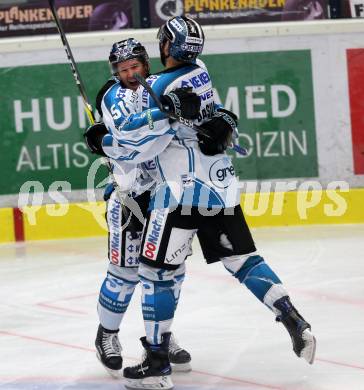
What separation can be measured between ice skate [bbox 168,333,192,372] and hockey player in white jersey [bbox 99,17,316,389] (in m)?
0.31

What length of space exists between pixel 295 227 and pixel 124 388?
176 inches

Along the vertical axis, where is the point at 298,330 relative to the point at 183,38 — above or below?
below

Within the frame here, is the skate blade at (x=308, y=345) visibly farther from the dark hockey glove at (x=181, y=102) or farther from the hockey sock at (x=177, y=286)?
the dark hockey glove at (x=181, y=102)

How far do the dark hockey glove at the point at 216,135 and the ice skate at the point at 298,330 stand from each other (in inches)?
25.0

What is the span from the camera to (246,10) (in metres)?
8.99

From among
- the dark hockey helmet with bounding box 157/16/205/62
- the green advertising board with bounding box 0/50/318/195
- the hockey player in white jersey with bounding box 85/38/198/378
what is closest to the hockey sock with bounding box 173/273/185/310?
the hockey player in white jersey with bounding box 85/38/198/378

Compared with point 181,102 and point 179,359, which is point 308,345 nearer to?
point 179,359

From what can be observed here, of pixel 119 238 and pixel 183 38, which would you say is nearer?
pixel 183 38

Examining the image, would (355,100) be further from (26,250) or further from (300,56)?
(26,250)

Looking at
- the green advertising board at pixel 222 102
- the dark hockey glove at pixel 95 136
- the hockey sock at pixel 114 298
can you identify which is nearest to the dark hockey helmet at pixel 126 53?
the dark hockey glove at pixel 95 136

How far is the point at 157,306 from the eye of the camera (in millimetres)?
4203

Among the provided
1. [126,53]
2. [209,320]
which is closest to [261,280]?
[126,53]

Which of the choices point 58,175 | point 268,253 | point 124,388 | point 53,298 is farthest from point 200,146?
point 58,175

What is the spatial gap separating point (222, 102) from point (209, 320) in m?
3.70
